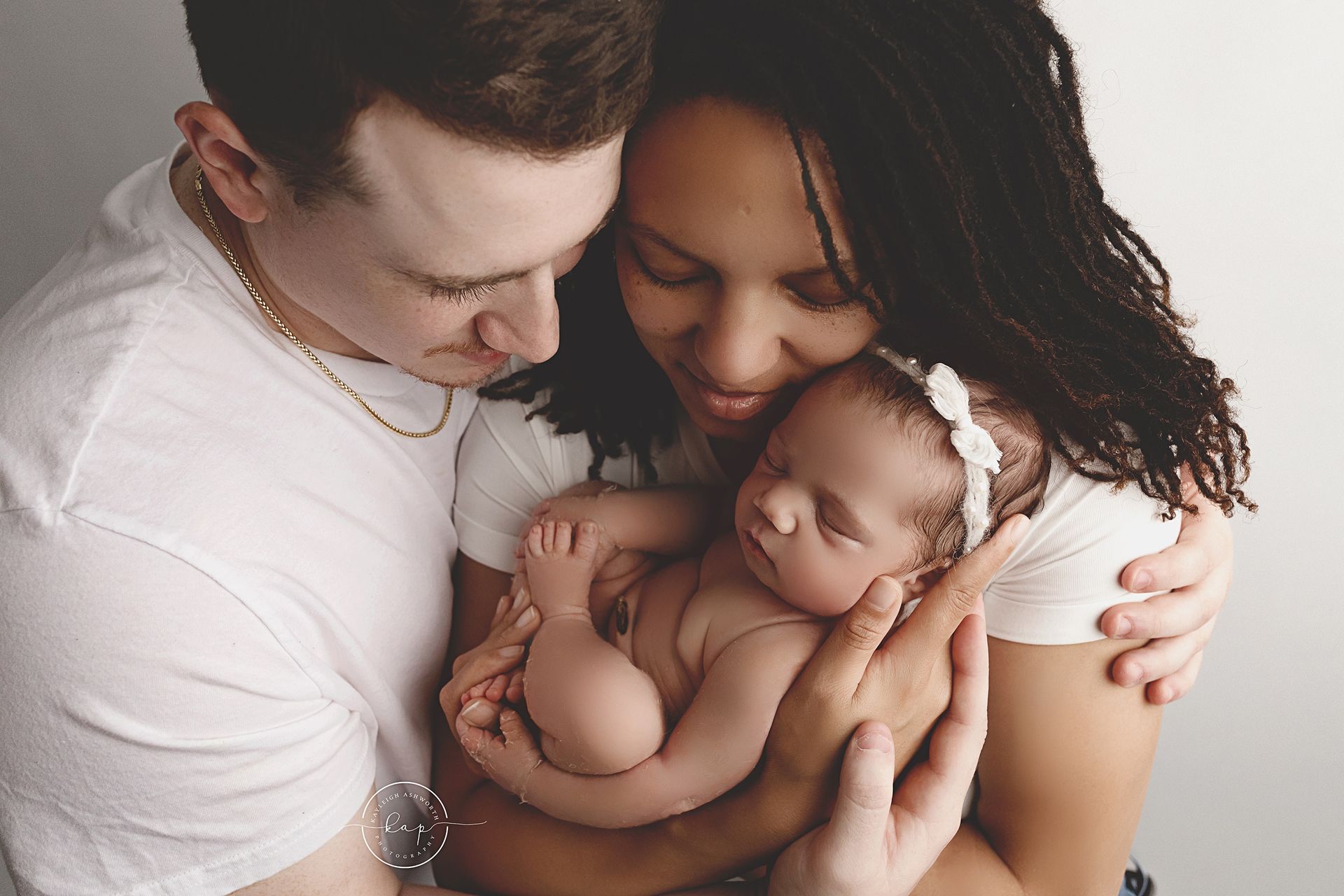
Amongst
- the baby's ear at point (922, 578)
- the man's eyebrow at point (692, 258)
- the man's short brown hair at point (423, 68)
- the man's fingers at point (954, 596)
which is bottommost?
the baby's ear at point (922, 578)

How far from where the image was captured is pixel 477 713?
157 centimetres

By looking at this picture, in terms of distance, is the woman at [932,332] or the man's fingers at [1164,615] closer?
the woman at [932,332]

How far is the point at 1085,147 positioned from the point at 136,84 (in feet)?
5.97

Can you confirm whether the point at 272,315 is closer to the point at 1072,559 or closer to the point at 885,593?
the point at 885,593

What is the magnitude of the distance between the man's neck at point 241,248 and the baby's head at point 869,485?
2.38ft

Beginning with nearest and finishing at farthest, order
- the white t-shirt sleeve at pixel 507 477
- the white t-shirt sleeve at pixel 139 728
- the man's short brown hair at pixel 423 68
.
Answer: the man's short brown hair at pixel 423 68, the white t-shirt sleeve at pixel 139 728, the white t-shirt sleeve at pixel 507 477

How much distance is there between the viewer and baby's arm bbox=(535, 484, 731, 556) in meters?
1.69

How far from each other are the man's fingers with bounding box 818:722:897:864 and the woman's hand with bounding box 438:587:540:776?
0.53 meters

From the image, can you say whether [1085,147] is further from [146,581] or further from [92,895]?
[92,895]

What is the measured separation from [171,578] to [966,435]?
106 centimetres

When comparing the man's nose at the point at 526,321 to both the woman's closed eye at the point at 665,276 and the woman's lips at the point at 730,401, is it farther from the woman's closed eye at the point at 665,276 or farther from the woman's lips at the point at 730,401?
the woman's lips at the point at 730,401

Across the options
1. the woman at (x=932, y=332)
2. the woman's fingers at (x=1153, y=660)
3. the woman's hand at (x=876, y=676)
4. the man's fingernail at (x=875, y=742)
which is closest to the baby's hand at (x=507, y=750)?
the woman at (x=932, y=332)

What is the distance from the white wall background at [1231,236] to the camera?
1733mm

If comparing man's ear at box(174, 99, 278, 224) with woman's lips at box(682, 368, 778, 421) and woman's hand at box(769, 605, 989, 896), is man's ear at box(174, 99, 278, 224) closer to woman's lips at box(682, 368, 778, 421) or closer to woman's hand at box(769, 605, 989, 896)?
woman's lips at box(682, 368, 778, 421)
